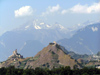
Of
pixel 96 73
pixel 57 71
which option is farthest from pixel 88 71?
pixel 57 71

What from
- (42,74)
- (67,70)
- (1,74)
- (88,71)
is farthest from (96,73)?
(1,74)

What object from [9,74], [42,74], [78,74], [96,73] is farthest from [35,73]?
[96,73]

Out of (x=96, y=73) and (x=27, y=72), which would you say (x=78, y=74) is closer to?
(x=96, y=73)

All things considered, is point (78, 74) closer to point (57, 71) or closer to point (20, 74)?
point (57, 71)

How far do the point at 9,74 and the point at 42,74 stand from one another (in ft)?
68.3

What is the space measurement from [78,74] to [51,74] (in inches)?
683

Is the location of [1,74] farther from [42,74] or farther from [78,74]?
[78,74]

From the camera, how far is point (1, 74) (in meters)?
174

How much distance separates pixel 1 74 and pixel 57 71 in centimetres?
3743

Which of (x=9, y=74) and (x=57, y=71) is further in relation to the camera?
(x=57, y=71)

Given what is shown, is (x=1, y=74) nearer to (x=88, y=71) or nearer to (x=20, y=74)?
(x=20, y=74)

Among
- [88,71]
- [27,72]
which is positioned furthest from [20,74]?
[88,71]

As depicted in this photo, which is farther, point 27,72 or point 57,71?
point 57,71

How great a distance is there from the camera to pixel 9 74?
16412 centimetres
